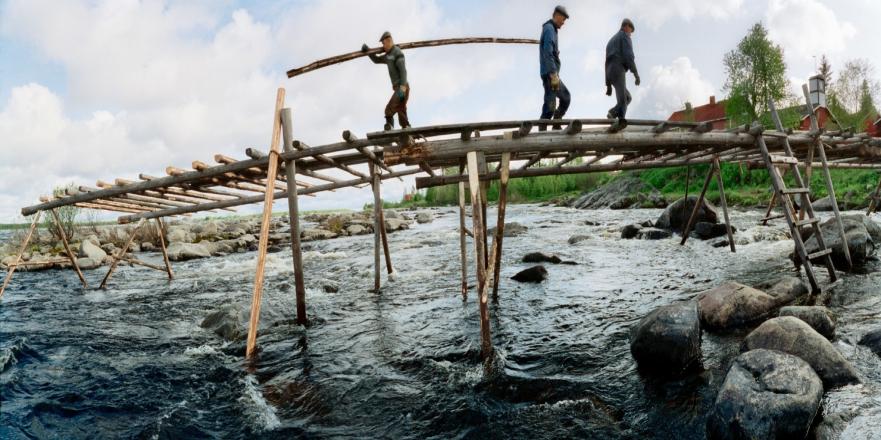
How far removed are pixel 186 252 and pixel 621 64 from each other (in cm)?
1769

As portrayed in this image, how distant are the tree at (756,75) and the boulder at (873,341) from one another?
4119 cm

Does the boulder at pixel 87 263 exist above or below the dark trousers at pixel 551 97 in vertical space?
below

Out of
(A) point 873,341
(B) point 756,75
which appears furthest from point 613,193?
(A) point 873,341

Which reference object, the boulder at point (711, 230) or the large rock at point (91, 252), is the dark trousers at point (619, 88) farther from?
the large rock at point (91, 252)

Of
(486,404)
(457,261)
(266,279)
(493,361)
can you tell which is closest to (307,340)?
(493,361)

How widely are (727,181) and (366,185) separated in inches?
1216

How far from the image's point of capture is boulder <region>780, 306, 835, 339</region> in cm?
535

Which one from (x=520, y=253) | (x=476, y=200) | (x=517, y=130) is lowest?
(x=520, y=253)

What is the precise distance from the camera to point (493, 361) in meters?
5.67

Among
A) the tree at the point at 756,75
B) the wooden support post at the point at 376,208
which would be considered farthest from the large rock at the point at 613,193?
the wooden support post at the point at 376,208

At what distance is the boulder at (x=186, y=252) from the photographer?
707 inches

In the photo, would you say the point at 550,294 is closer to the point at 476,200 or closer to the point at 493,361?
the point at 493,361

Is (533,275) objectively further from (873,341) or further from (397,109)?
(873,341)

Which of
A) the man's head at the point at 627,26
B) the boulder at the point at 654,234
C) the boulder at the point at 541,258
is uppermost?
the man's head at the point at 627,26
